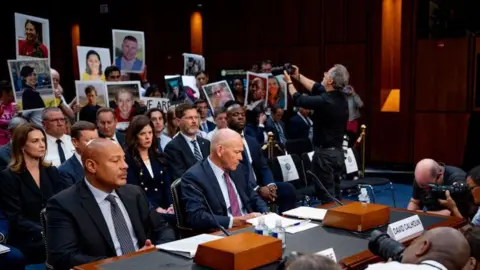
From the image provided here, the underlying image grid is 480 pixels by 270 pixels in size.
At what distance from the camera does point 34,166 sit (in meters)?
4.03

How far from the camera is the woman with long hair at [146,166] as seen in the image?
175 inches

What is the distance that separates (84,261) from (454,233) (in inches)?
63.9

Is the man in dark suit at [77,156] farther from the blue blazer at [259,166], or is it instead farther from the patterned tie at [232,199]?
the blue blazer at [259,166]

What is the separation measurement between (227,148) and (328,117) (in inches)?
62.8

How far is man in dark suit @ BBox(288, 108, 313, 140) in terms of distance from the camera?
26.3 feet

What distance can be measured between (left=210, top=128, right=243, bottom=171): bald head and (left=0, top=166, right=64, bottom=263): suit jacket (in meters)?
1.35

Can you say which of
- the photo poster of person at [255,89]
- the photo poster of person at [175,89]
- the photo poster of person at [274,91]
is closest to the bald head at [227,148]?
the photo poster of person at [175,89]

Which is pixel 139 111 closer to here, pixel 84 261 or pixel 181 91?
pixel 181 91

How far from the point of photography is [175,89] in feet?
22.0

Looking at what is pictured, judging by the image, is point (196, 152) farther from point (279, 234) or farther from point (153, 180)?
point (279, 234)

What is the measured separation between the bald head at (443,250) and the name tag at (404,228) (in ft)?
3.06

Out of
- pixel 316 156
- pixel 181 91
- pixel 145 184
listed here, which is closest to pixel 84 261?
pixel 145 184

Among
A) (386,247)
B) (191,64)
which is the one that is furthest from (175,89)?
(386,247)

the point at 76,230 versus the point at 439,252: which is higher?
the point at 439,252
